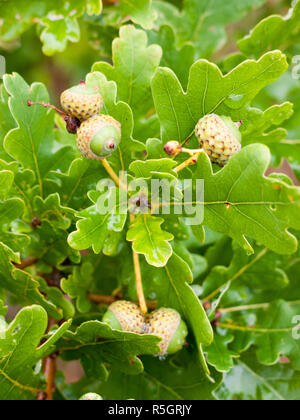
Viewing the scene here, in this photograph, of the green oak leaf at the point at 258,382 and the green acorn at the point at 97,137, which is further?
the green oak leaf at the point at 258,382

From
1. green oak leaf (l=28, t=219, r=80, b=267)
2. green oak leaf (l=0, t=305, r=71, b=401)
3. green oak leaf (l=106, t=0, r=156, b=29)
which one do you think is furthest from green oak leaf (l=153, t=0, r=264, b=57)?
green oak leaf (l=0, t=305, r=71, b=401)

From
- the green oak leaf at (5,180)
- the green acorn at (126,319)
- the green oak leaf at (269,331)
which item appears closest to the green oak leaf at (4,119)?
the green oak leaf at (5,180)

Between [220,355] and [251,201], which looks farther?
[220,355]

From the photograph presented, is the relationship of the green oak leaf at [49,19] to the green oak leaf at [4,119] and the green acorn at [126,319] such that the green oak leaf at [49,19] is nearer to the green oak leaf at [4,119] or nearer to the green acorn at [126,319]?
the green oak leaf at [4,119]

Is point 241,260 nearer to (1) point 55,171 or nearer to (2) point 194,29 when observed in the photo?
(1) point 55,171

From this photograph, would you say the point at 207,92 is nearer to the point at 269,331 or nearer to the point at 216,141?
the point at 216,141

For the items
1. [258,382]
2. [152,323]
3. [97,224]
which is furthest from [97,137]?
[258,382]
